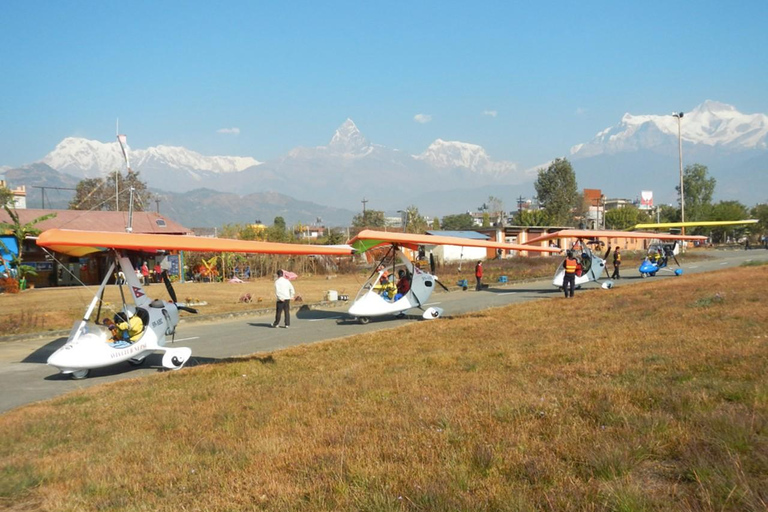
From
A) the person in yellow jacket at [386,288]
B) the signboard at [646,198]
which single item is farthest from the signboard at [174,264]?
the signboard at [646,198]

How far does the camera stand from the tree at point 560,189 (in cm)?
10562

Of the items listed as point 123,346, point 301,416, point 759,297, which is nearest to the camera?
point 301,416

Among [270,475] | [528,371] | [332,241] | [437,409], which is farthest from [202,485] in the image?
[332,241]

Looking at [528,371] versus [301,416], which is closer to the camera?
[301,416]

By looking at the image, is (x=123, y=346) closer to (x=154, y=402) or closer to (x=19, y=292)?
(x=154, y=402)

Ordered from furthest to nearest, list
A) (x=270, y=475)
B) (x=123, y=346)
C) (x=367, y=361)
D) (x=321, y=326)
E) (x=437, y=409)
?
(x=321, y=326) → (x=123, y=346) → (x=367, y=361) → (x=437, y=409) → (x=270, y=475)

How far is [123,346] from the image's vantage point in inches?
489

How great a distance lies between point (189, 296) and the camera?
28.5 meters

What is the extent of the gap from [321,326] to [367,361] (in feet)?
27.1

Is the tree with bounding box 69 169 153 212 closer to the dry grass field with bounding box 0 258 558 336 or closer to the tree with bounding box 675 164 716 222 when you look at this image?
the dry grass field with bounding box 0 258 558 336

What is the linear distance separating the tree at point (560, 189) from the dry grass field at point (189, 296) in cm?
6213

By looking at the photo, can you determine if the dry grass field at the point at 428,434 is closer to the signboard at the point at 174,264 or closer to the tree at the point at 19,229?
the tree at the point at 19,229

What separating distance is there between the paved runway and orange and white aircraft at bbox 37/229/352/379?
45cm

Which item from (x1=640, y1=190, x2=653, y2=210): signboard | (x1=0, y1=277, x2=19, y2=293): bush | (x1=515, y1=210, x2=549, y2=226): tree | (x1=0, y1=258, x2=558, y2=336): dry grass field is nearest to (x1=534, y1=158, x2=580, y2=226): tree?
(x1=515, y1=210, x2=549, y2=226): tree
